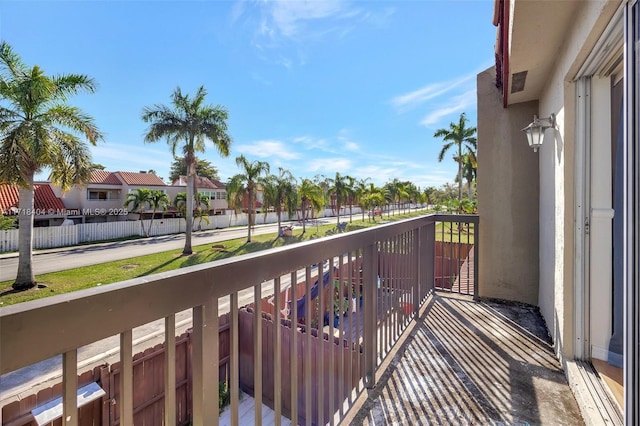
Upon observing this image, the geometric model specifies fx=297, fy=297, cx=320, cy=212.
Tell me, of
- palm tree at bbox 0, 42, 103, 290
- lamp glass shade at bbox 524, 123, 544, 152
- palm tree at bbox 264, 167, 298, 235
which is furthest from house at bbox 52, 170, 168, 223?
lamp glass shade at bbox 524, 123, 544, 152

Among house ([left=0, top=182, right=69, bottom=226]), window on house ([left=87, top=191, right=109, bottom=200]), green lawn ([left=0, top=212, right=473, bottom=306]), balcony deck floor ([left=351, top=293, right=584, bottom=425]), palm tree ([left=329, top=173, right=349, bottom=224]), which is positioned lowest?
green lawn ([left=0, top=212, right=473, bottom=306])

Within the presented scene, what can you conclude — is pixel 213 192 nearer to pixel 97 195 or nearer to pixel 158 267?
pixel 97 195

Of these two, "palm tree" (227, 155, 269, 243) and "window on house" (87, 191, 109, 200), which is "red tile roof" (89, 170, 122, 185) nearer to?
"window on house" (87, 191, 109, 200)

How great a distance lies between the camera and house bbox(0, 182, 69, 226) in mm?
18359

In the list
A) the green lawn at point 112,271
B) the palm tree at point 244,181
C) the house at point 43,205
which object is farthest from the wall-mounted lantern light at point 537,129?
the house at point 43,205

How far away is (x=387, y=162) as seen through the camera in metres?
51.4

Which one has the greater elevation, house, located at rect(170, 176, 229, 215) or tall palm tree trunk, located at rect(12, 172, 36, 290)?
house, located at rect(170, 176, 229, 215)

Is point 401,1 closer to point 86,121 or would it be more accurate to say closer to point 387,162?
point 86,121

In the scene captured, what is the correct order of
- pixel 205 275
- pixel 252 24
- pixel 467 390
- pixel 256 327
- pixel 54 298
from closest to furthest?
pixel 54 298
pixel 205 275
pixel 256 327
pixel 467 390
pixel 252 24

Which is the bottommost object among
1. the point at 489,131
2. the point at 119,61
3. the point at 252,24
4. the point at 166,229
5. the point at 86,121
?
the point at 166,229

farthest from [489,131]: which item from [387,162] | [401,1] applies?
[387,162]

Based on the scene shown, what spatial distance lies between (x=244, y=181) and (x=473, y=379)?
1720 centimetres

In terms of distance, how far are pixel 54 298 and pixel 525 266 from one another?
431 centimetres

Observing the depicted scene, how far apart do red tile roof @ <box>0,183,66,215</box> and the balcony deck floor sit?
2362 cm
